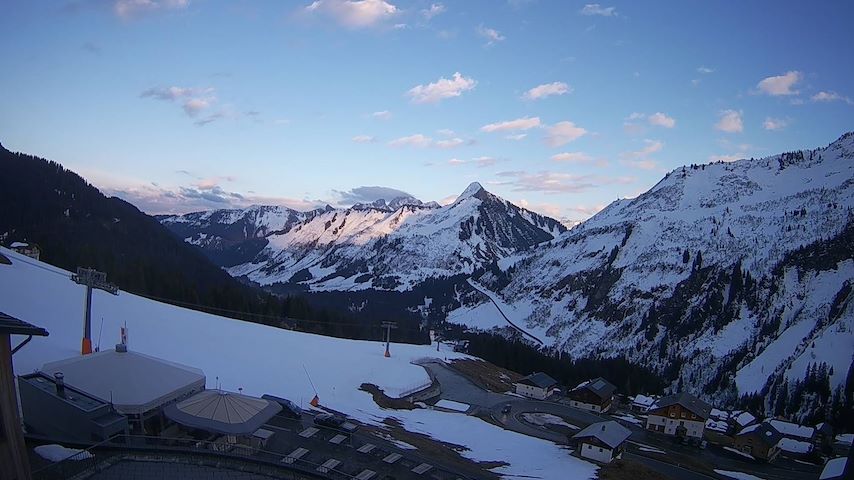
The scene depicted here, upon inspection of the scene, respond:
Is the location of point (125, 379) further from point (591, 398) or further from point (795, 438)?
point (795, 438)

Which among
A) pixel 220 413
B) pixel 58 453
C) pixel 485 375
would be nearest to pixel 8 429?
pixel 58 453

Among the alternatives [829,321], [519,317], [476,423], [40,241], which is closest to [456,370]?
[476,423]

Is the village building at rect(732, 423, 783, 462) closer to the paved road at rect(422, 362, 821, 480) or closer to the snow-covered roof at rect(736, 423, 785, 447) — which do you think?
the snow-covered roof at rect(736, 423, 785, 447)

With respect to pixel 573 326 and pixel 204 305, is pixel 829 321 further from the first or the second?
pixel 204 305

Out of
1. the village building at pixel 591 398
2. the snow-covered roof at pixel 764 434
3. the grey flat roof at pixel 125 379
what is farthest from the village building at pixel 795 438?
the grey flat roof at pixel 125 379

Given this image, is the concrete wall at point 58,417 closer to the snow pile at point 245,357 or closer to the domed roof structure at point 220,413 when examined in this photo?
the domed roof structure at point 220,413

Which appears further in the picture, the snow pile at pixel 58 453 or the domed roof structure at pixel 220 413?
the domed roof structure at pixel 220 413

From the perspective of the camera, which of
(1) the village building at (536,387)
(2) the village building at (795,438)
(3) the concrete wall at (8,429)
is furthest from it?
(1) the village building at (536,387)
